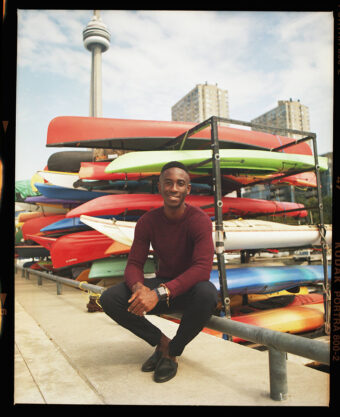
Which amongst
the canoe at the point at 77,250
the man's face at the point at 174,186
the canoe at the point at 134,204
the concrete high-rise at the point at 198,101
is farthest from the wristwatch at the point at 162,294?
the canoe at the point at 77,250

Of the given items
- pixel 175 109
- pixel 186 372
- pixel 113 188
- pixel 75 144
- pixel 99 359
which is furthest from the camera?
pixel 113 188

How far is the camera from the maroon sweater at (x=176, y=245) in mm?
1546

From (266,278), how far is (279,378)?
2755 millimetres

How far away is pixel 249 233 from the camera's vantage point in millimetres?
3768

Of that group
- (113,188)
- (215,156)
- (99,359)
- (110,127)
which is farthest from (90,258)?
(99,359)

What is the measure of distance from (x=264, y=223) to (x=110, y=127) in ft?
8.17

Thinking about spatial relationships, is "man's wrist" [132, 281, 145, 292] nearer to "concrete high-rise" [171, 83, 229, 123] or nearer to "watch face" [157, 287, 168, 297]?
"watch face" [157, 287, 168, 297]

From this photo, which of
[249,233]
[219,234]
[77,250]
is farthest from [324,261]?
[77,250]

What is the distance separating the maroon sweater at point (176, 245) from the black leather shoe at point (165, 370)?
39cm

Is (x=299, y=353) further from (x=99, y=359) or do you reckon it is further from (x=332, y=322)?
(x=99, y=359)

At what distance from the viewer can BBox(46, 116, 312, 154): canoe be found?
441 centimetres

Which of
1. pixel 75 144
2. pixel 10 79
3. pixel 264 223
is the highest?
pixel 75 144

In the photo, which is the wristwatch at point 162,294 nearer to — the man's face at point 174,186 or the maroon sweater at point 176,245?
the maroon sweater at point 176,245

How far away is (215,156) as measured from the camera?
315cm
